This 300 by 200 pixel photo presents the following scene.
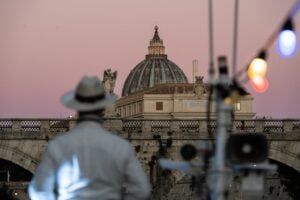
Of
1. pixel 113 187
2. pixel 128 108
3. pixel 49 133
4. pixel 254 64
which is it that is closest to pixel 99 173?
pixel 113 187

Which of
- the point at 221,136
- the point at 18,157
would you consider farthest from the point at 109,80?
the point at 221,136

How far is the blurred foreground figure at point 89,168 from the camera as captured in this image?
11.8 m

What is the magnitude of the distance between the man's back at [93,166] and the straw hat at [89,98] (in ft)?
0.68

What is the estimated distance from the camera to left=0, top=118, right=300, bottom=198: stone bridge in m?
69.2

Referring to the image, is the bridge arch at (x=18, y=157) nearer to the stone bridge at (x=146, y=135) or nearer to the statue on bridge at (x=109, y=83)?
the stone bridge at (x=146, y=135)

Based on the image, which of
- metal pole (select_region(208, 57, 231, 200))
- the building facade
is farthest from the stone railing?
metal pole (select_region(208, 57, 231, 200))

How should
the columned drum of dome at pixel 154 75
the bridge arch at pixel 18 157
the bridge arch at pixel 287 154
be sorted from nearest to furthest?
the bridge arch at pixel 18 157 → the bridge arch at pixel 287 154 → the columned drum of dome at pixel 154 75

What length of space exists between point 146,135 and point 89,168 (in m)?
59.1

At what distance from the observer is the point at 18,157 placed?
2719 inches

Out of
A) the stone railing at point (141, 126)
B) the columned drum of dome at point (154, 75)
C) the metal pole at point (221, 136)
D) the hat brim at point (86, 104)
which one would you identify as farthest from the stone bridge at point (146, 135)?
the columned drum of dome at point (154, 75)

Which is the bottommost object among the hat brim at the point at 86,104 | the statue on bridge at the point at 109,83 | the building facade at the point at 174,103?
the hat brim at the point at 86,104

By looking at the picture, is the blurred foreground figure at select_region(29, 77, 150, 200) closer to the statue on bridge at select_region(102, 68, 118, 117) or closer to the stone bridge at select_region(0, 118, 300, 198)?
the stone bridge at select_region(0, 118, 300, 198)

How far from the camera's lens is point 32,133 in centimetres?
7031

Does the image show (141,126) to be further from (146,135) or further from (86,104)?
(86,104)
